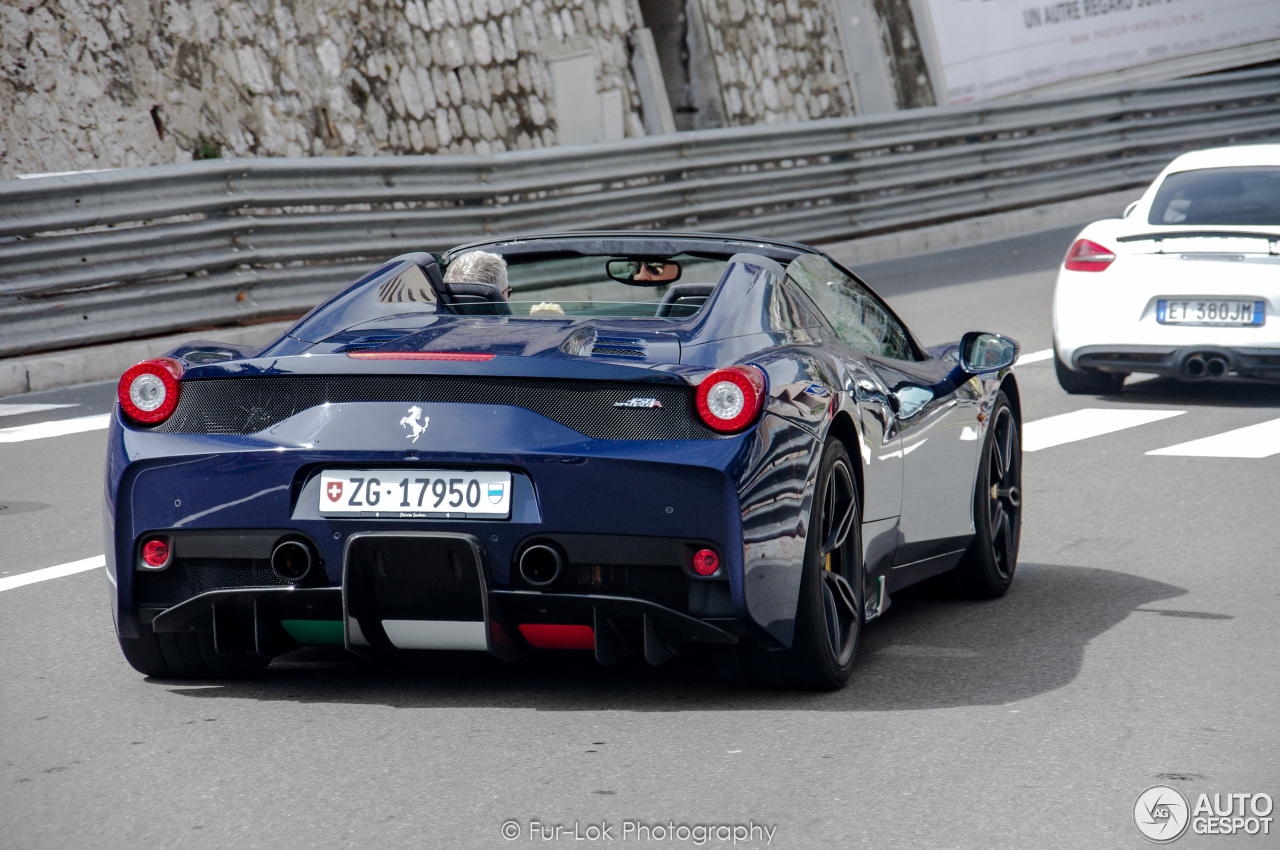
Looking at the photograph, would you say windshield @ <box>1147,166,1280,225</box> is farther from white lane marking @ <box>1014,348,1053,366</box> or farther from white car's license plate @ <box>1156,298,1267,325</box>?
white lane marking @ <box>1014,348,1053,366</box>

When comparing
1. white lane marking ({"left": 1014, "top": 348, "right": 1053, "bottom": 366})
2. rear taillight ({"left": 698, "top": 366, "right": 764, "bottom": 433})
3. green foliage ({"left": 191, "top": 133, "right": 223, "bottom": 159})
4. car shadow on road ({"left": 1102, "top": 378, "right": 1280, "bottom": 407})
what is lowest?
car shadow on road ({"left": 1102, "top": 378, "right": 1280, "bottom": 407})

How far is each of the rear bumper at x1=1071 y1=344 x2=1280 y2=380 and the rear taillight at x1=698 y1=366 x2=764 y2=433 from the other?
284 inches

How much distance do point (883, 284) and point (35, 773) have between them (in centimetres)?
1394

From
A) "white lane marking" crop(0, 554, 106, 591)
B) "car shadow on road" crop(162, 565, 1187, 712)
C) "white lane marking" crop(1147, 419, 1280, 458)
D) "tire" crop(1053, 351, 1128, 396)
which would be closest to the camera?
"car shadow on road" crop(162, 565, 1187, 712)

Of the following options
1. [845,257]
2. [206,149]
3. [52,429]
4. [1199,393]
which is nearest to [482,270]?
[52,429]

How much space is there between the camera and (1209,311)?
11.1 meters

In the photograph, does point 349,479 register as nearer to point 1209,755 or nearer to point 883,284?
point 1209,755

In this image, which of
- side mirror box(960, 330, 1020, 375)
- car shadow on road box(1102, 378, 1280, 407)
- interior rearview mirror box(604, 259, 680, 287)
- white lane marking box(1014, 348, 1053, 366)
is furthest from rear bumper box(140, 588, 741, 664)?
white lane marking box(1014, 348, 1053, 366)

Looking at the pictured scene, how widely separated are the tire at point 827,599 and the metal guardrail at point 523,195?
8.11 m

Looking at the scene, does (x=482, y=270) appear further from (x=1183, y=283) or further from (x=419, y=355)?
(x=1183, y=283)

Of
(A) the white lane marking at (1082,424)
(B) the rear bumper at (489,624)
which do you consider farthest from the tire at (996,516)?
(A) the white lane marking at (1082,424)

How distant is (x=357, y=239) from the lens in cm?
1469

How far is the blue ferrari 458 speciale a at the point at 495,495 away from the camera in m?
4.56

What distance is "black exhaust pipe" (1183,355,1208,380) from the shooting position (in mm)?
11156
